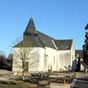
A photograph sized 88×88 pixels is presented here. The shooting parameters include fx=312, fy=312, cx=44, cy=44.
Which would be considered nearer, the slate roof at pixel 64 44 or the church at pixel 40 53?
the church at pixel 40 53

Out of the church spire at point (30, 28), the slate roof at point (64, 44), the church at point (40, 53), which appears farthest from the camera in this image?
the slate roof at point (64, 44)

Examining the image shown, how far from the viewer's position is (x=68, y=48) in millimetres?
99000

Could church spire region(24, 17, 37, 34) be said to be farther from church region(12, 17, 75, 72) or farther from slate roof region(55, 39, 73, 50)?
slate roof region(55, 39, 73, 50)

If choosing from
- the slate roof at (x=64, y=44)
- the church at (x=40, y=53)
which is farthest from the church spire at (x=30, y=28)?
the slate roof at (x=64, y=44)

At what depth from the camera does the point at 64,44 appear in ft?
335

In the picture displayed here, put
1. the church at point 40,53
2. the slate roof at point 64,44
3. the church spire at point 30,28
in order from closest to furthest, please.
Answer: the church at point 40,53 → the church spire at point 30,28 → the slate roof at point 64,44

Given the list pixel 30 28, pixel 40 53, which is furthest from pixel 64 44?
pixel 40 53

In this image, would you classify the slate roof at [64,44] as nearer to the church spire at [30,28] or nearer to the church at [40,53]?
the church at [40,53]

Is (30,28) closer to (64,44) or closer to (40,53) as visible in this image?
(40,53)

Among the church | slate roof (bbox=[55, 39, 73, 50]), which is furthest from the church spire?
slate roof (bbox=[55, 39, 73, 50])

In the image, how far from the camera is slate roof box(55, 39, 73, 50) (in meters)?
100

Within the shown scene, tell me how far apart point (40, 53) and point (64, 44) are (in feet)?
69.1

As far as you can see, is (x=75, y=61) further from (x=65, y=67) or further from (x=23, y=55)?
(x=23, y=55)

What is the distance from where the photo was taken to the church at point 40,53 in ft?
226
